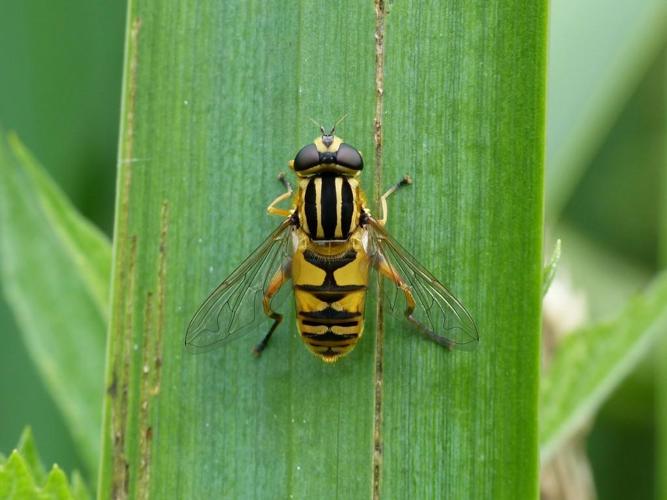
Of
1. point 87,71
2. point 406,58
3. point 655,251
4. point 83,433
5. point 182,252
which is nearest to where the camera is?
point 406,58

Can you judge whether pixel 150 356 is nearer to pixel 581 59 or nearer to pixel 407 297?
pixel 407 297

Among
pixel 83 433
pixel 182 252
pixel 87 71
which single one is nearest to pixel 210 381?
pixel 182 252

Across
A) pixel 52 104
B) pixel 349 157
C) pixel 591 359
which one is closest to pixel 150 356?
pixel 349 157

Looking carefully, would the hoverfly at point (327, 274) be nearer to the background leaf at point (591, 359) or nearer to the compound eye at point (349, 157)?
the compound eye at point (349, 157)

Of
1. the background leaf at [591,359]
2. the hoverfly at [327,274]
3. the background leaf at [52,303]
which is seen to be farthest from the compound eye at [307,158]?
the background leaf at [591,359]

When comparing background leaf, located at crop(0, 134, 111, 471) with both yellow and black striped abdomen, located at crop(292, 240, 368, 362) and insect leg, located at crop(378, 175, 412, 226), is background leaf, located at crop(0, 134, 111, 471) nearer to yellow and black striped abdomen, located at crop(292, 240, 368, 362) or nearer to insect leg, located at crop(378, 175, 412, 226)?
yellow and black striped abdomen, located at crop(292, 240, 368, 362)

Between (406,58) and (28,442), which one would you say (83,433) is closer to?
(28,442)

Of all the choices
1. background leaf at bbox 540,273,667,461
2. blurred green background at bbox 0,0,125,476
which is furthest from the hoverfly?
blurred green background at bbox 0,0,125,476
